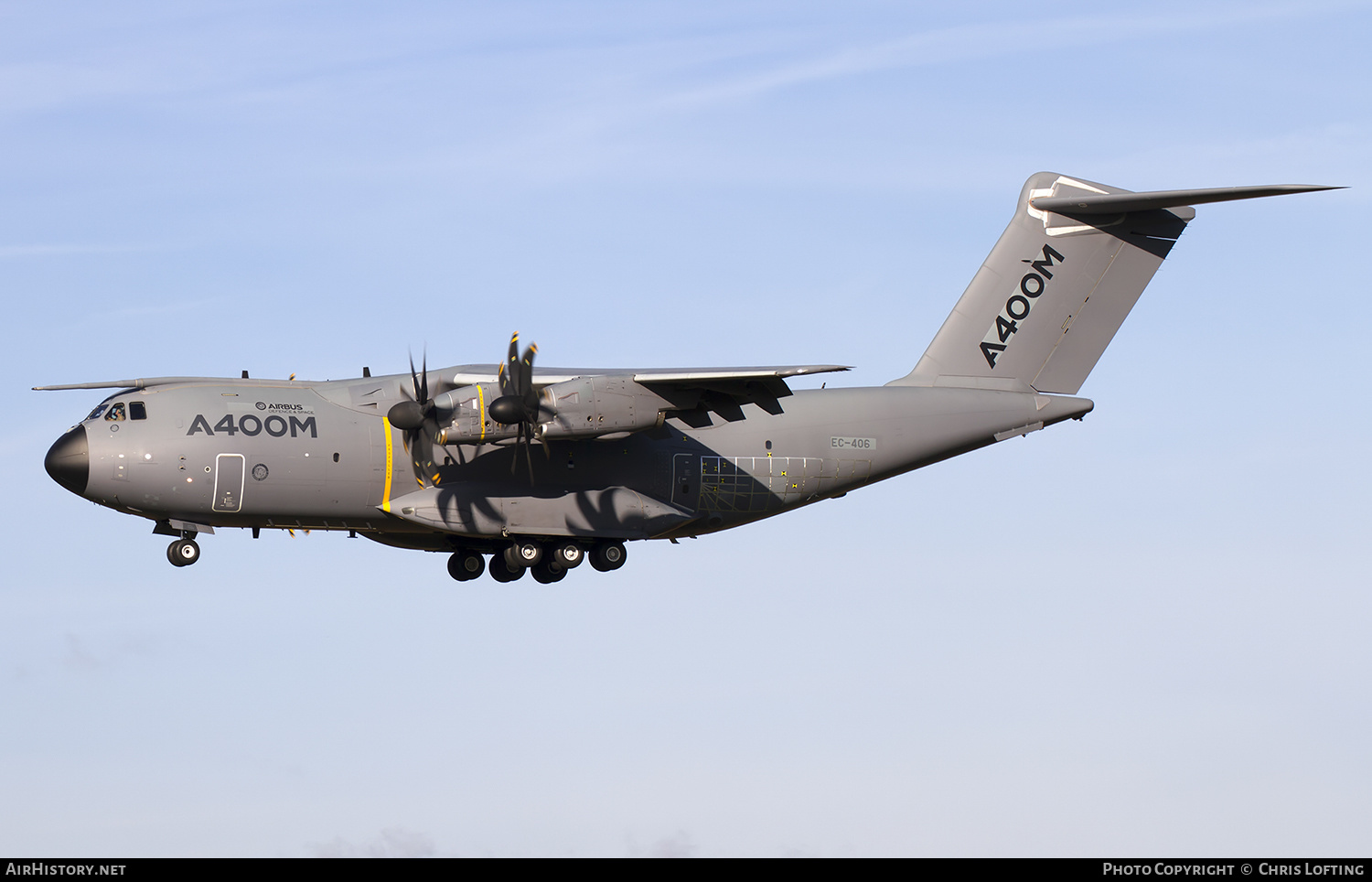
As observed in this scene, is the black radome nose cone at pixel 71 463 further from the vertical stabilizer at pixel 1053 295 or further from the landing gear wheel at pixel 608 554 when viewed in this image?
the vertical stabilizer at pixel 1053 295

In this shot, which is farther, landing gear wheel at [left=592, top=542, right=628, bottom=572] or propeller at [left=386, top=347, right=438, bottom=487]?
landing gear wheel at [left=592, top=542, right=628, bottom=572]

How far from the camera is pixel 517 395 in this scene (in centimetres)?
2133

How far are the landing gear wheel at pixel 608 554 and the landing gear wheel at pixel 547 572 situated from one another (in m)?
0.49

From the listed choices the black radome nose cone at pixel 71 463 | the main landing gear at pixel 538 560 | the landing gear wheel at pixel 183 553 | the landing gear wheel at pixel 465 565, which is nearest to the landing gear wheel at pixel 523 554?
the main landing gear at pixel 538 560

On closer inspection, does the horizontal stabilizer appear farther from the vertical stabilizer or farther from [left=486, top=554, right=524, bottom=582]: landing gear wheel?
[left=486, top=554, right=524, bottom=582]: landing gear wheel

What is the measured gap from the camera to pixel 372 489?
73.7 feet

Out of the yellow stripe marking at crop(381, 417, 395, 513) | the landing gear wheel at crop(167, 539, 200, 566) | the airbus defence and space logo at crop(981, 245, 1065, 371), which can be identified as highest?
the airbus defence and space logo at crop(981, 245, 1065, 371)

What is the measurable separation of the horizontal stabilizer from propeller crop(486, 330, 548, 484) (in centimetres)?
894

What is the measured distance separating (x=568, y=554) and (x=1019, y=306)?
25.5 feet

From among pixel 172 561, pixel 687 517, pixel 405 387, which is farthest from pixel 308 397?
pixel 687 517

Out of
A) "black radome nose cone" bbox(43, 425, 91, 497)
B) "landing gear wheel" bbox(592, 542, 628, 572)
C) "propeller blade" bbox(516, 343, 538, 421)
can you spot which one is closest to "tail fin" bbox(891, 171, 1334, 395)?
"landing gear wheel" bbox(592, 542, 628, 572)

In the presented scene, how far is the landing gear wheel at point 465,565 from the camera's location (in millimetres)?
24656

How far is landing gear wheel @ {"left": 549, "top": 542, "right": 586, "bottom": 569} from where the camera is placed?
2369 cm

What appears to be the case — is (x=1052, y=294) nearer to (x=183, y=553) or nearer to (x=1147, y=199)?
(x=1147, y=199)
